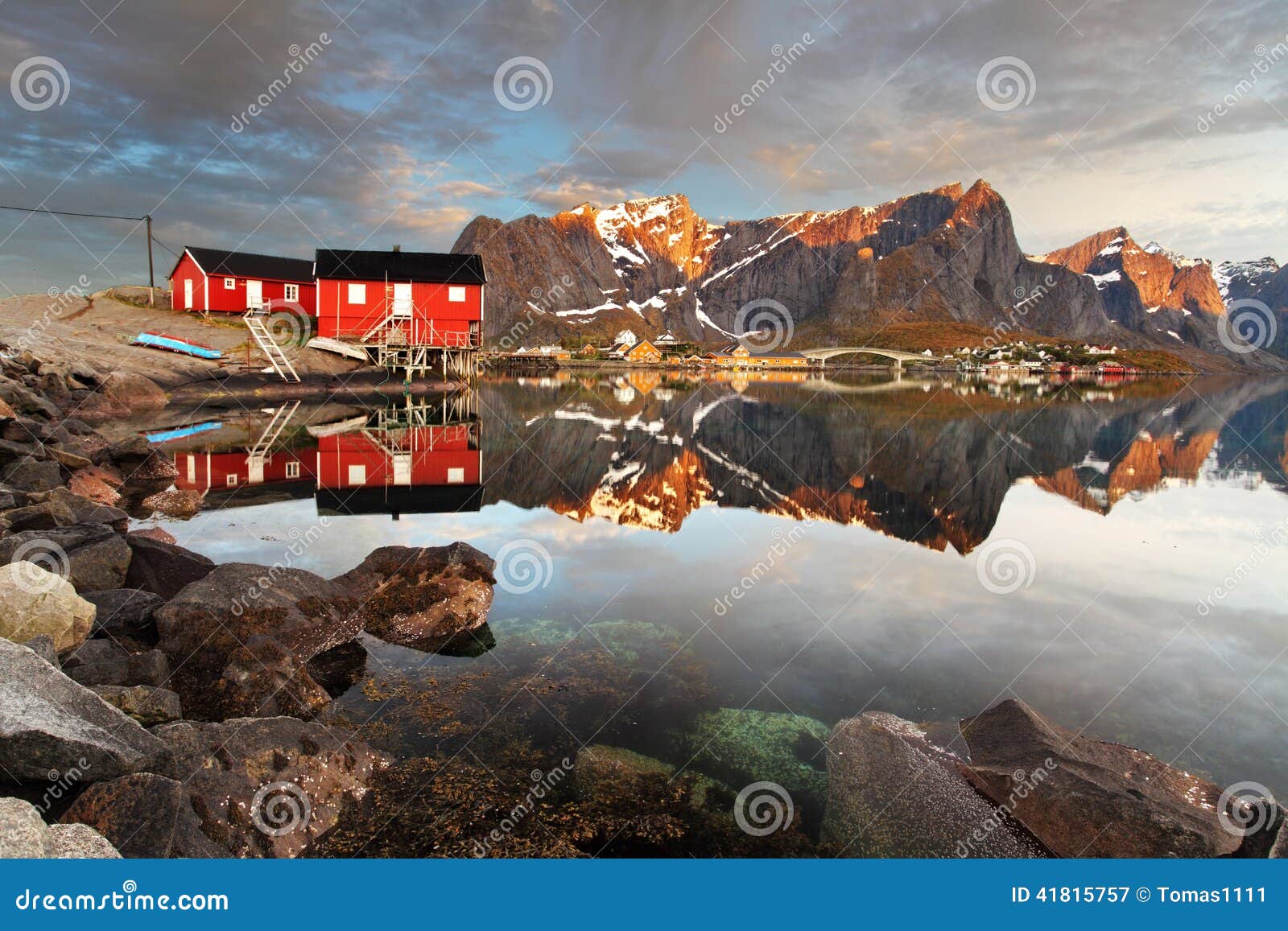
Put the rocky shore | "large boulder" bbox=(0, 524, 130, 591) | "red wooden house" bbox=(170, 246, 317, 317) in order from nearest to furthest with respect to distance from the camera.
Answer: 1. the rocky shore
2. "large boulder" bbox=(0, 524, 130, 591)
3. "red wooden house" bbox=(170, 246, 317, 317)

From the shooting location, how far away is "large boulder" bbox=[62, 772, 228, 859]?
4887 millimetres

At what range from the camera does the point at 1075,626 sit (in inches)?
458

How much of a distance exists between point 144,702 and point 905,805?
722 cm

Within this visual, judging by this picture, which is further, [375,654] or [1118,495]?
[1118,495]

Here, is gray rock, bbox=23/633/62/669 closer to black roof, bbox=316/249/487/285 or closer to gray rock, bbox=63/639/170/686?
gray rock, bbox=63/639/170/686

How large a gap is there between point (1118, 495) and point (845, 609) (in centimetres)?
1546

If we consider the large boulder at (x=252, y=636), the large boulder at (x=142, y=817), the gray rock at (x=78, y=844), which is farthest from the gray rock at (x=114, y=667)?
the gray rock at (x=78, y=844)

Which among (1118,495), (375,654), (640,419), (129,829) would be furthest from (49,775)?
(640,419)

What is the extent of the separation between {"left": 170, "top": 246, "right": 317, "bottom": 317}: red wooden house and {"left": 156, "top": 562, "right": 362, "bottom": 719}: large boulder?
6188 cm

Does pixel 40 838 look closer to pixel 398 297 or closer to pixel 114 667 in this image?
pixel 114 667

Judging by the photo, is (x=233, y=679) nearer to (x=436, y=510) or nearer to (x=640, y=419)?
(x=436, y=510)

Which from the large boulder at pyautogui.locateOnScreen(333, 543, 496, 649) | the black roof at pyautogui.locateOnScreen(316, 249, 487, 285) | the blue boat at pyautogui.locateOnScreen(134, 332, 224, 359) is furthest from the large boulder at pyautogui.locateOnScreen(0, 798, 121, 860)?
the black roof at pyautogui.locateOnScreen(316, 249, 487, 285)

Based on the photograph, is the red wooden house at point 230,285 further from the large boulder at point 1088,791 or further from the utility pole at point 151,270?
the large boulder at point 1088,791

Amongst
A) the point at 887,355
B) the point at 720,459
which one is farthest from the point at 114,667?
the point at 887,355
